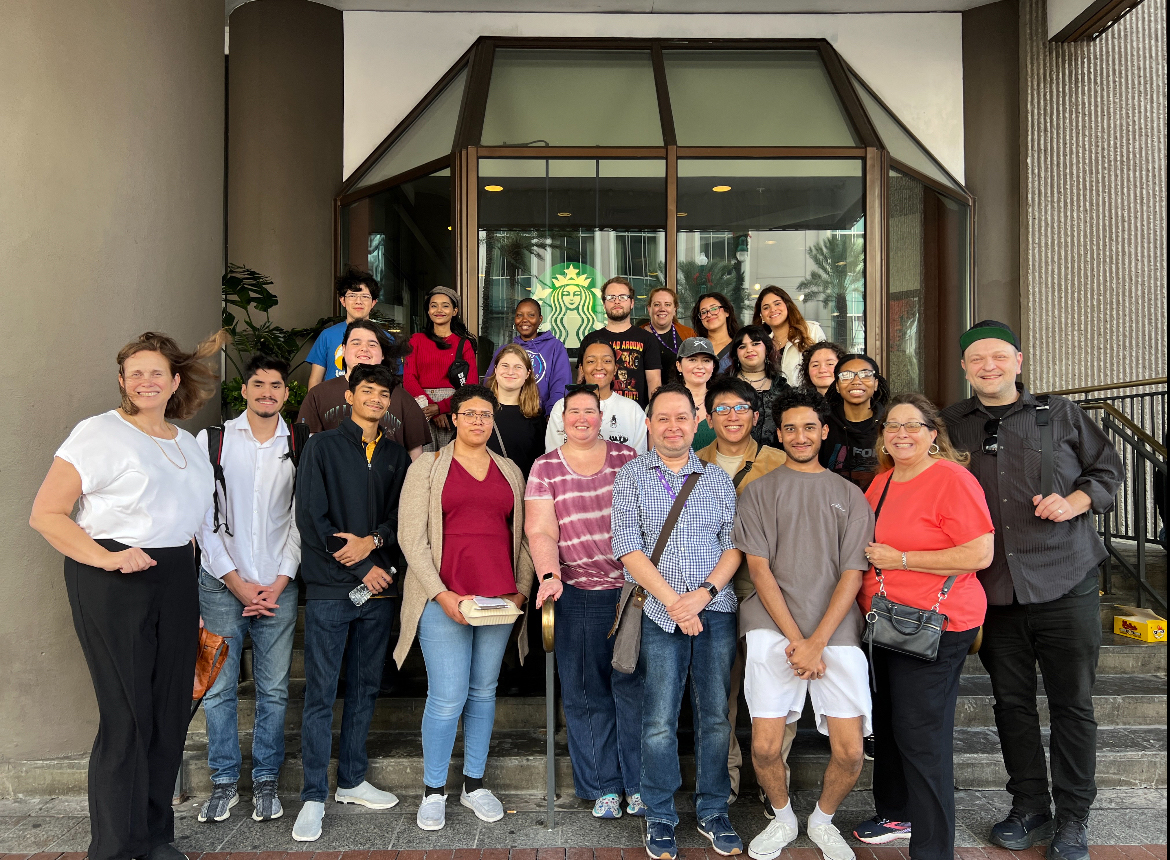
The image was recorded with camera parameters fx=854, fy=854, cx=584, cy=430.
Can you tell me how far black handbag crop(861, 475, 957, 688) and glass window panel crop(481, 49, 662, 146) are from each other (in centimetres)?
578

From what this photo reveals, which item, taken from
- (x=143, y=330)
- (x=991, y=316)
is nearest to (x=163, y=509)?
(x=143, y=330)

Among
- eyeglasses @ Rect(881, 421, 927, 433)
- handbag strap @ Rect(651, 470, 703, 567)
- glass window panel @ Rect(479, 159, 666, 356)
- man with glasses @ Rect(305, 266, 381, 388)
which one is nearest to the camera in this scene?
eyeglasses @ Rect(881, 421, 927, 433)

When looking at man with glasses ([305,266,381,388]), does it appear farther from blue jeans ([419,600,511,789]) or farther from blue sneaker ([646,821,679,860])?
blue sneaker ([646,821,679,860])

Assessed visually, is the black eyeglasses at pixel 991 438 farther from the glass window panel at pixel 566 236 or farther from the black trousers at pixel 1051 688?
the glass window panel at pixel 566 236

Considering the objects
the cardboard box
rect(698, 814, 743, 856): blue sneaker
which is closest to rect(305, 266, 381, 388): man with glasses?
rect(698, 814, 743, 856): blue sneaker

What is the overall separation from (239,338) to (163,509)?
484 centimetres

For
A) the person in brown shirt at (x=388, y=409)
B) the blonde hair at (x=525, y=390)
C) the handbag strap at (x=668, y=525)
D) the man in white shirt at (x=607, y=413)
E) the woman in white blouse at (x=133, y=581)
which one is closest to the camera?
the woman in white blouse at (x=133, y=581)

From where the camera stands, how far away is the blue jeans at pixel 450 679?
12.4ft

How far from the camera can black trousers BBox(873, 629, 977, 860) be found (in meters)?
3.26

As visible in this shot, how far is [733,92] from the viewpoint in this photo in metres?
8.39

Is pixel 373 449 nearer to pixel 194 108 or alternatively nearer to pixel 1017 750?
pixel 194 108

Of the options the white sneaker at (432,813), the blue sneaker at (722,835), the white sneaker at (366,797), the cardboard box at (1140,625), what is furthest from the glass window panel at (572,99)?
the blue sneaker at (722,835)

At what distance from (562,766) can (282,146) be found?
267 inches

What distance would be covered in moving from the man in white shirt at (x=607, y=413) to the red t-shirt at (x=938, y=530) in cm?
153
